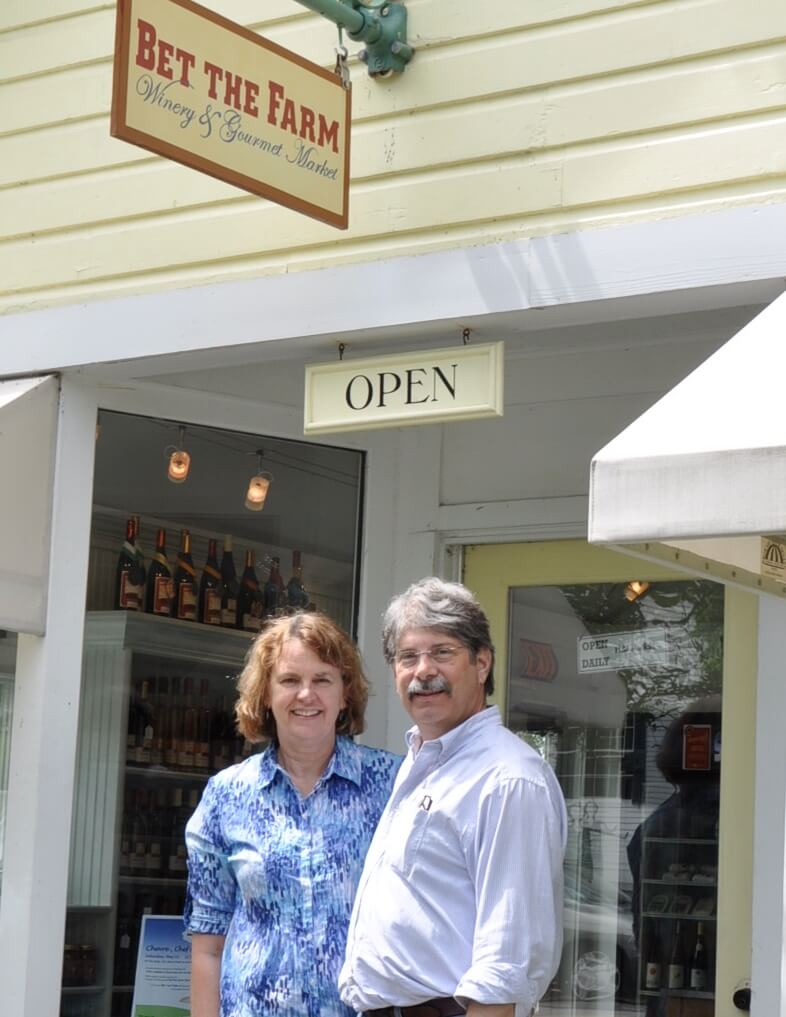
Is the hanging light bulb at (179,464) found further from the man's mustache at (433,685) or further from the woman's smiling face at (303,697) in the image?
the man's mustache at (433,685)

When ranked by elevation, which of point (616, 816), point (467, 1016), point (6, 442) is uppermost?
point (6, 442)

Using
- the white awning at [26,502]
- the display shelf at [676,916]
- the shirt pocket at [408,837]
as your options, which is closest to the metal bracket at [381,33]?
the white awning at [26,502]

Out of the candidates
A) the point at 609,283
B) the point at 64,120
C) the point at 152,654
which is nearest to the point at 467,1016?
the point at 609,283

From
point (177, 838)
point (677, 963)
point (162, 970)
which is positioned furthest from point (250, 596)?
point (677, 963)

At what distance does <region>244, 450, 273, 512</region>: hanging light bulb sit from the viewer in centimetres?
614

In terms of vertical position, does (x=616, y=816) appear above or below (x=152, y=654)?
below

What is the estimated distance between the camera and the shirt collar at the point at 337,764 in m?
4.41

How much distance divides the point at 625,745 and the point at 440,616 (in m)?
1.89

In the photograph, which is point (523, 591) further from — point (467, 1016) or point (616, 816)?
point (467, 1016)

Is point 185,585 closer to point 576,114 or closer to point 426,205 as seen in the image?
point 426,205

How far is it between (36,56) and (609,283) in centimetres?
236

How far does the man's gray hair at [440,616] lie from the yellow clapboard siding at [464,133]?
131cm

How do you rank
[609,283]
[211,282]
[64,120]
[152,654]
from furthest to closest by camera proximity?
1. [152,654]
2. [64,120]
3. [211,282]
4. [609,283]

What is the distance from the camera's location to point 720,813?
210 inches
